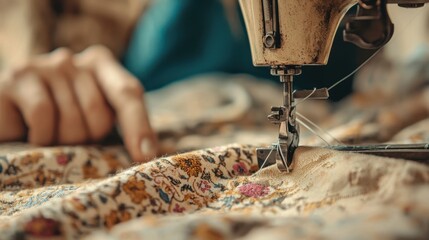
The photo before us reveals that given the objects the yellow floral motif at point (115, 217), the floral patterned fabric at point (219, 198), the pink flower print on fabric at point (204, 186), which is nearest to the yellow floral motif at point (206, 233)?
the floral patterned fabric at point (219, 198)

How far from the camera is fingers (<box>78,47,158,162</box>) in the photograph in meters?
1.21

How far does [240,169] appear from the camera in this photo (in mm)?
806

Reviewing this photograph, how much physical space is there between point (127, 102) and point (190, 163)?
0.54 metres

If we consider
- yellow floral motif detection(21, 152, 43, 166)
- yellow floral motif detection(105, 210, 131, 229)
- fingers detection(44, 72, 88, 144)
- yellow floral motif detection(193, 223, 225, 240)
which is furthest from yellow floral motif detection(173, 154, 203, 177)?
fingers detection(44, 72, 88, 144)

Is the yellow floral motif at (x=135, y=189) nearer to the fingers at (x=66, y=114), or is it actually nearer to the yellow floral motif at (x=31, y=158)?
the yellow floral motif at (x=31, y=158)

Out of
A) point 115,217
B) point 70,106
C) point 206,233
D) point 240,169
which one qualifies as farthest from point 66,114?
point 206,233

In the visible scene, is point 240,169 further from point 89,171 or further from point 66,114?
point 66,114

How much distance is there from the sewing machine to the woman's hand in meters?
0.45

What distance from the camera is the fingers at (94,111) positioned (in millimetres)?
1280

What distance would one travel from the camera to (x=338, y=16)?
0.78 m

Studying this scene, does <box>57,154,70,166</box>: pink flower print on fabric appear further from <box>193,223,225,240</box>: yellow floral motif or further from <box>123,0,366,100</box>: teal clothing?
<box>123,0,366,100</box>: teal clothing

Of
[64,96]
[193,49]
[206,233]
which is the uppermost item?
[206,233]

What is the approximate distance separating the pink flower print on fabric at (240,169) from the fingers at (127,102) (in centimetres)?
37

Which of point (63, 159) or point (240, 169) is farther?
point (63, 159)
